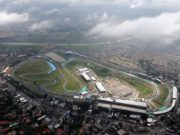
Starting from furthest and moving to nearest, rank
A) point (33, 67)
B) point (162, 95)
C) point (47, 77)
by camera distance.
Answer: point (33, 67)
point (47, 77)
point (162, 95)

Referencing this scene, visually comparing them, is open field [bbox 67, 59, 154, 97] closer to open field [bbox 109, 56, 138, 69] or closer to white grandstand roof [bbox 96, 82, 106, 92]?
white grandstand roof [bbox 96, 82, 106, 92]

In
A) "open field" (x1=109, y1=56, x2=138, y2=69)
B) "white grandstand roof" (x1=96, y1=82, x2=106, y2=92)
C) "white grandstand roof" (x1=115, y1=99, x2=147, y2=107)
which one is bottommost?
"white grandstand roof" (x1=115, y1=99, x2=147, y2=107)

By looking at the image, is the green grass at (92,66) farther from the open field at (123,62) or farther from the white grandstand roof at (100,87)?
the open field at (123,62)

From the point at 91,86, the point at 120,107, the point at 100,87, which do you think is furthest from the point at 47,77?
the point at 120,107

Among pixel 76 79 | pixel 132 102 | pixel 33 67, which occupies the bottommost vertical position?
pixel 132 102

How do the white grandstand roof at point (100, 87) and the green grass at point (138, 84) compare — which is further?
the green grass at point (138, 84)

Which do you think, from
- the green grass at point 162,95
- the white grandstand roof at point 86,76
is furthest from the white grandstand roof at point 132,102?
the white grandstand roof at point 86,76

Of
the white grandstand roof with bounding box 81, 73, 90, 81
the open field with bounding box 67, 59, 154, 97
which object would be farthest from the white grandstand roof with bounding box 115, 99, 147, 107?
the white grandstand roof with bounding box 81, 73, 90, 81

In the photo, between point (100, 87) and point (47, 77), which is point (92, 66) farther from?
point (100, 87)

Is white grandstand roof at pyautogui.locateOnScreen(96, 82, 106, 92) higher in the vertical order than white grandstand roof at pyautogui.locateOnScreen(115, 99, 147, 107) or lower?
higher

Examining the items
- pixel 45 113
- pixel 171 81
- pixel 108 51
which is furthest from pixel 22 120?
pixel 108 51

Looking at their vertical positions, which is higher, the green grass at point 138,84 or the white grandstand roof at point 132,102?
the green grass at point 138,84
